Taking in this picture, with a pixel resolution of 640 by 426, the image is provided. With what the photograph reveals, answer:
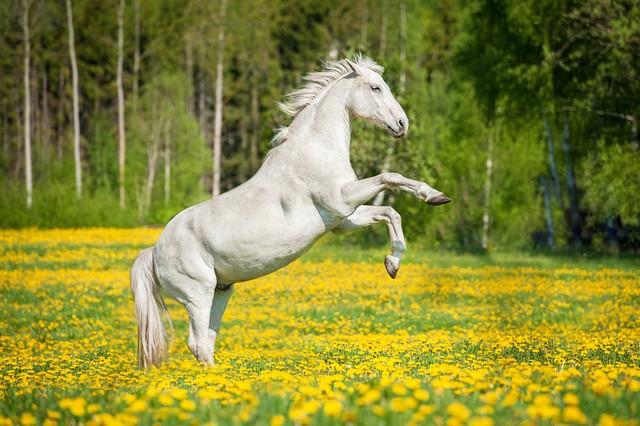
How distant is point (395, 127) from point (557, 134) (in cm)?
2780

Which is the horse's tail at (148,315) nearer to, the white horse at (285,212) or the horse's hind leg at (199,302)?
the white horse at (285,212)

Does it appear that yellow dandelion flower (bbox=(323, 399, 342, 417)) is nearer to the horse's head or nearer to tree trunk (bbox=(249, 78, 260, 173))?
the horse's head

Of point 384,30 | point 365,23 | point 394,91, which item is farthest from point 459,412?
point 365,23

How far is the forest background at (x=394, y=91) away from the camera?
2880 cm

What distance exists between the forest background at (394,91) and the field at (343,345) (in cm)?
516

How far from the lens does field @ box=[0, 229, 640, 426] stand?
4422 millimetres

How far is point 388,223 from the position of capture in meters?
7.91

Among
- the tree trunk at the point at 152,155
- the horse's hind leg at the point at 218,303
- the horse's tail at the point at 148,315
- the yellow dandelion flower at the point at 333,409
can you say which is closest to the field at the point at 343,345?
the yellow dandelion flower at the point at 333,409

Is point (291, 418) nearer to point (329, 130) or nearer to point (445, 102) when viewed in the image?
point (329, 130)

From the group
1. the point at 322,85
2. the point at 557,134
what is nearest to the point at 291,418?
the point at 322,85

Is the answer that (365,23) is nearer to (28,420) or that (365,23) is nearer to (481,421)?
(28,420)

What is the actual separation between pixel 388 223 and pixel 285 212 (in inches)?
40.5

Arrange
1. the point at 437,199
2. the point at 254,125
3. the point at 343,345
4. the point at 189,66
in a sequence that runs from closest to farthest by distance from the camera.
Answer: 1. the point at 437,199
2. the point at 343,345
3. the point at 189,66
4. the point at 254,125

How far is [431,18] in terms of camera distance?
5428cm
